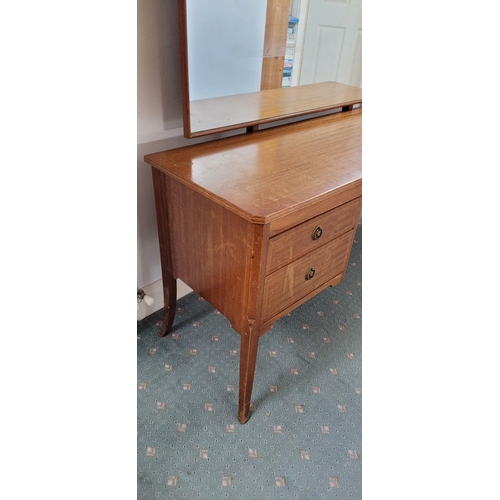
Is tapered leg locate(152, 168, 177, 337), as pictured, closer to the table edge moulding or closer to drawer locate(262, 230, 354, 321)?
the table edge moulding

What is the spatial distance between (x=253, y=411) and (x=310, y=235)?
2.24 ft

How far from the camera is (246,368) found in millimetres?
1190

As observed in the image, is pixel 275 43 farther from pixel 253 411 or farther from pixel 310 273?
pixel 253 411

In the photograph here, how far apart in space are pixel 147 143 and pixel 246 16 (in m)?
0.49

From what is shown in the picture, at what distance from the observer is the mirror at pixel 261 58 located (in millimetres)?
1110

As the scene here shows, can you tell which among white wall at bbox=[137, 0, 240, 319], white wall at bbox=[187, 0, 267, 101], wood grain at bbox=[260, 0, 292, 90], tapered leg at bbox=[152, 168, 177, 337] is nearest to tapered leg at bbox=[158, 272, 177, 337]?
tapered leg at bbox=[152, 168, 177, 337]

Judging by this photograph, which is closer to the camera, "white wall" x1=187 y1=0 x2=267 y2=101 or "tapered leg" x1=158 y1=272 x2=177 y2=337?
"white wall" x1=187 y1=0 x2=267 y2=101

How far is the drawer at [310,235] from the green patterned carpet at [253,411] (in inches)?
24.0

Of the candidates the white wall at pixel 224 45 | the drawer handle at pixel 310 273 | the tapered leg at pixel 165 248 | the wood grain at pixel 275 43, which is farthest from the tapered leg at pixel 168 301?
the wood grain at pixel 275 43

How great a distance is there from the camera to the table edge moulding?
959mm

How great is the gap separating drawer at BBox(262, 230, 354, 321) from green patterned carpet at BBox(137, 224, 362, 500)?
440mm

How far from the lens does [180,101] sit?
4.11 feet
